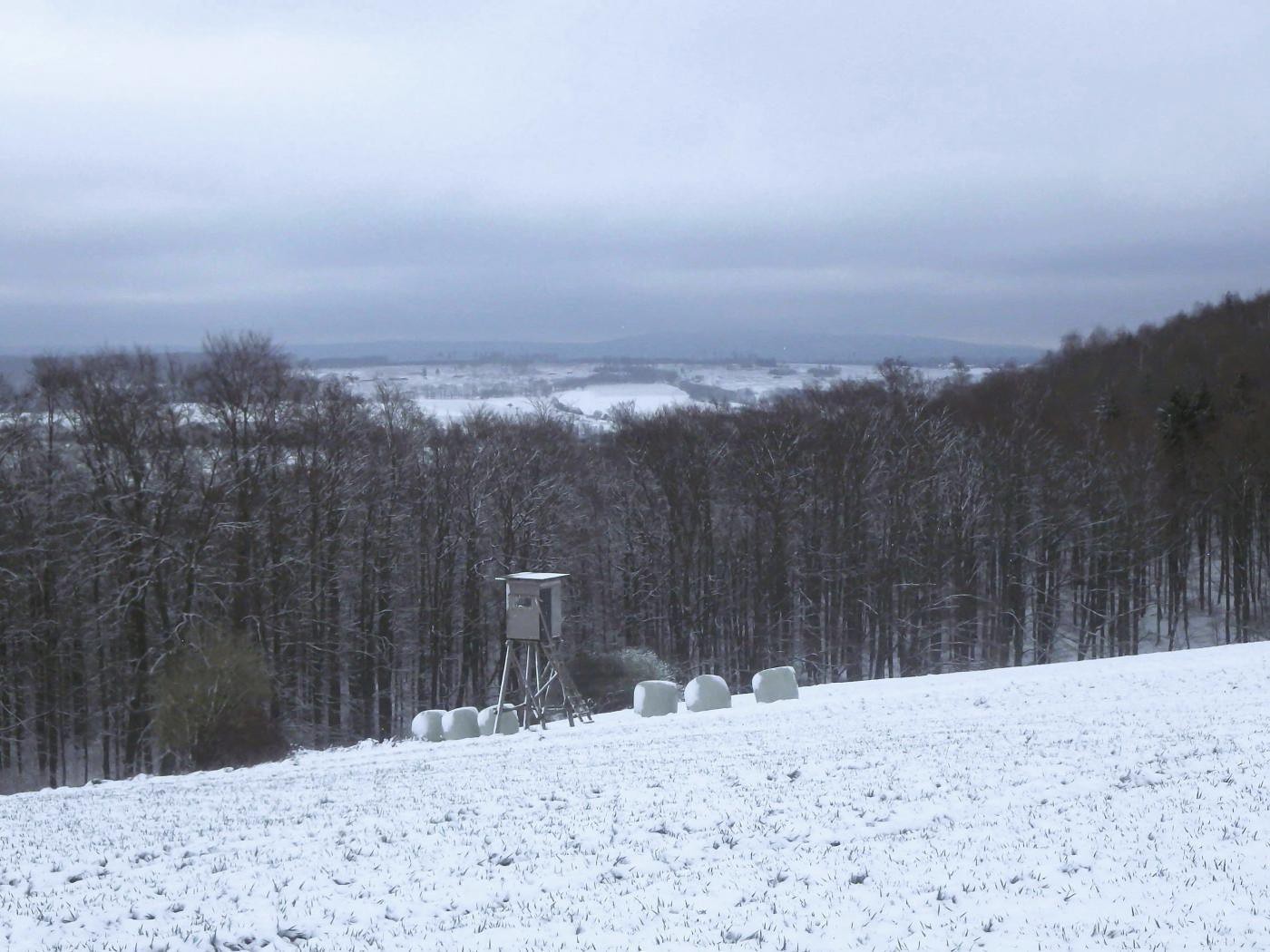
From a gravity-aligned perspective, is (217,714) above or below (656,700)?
below

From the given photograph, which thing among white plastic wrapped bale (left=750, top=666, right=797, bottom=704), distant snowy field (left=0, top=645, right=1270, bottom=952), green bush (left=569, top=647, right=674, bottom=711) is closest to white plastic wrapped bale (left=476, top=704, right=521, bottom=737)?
white plastic wrapped bale (left=750, top=666, right=797, bottom=704)

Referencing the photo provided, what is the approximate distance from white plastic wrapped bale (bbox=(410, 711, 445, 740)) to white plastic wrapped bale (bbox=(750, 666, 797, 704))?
28.2 ft

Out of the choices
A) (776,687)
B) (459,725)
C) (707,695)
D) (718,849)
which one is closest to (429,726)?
(459,725)

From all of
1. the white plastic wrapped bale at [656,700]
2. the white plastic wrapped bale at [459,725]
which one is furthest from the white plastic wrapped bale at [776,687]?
the white plastic wrapped bale at [459,725]

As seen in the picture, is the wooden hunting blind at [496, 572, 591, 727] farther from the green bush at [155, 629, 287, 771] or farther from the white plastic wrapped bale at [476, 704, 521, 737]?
the green bush at [155, 629, 287, 771]

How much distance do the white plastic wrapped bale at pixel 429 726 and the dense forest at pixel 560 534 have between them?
8.45m

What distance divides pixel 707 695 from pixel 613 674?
1652 cm

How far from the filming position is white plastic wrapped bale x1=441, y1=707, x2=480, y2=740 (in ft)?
97.9

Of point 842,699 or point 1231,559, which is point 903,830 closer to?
point 842,699

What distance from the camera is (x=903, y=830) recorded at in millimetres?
12492

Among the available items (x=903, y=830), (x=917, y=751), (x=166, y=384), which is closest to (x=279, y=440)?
(x=166, y=384)

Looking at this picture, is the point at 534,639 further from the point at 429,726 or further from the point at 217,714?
the point at 217,714

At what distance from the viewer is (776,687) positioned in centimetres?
2981

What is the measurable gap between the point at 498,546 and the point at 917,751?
33593 mm
